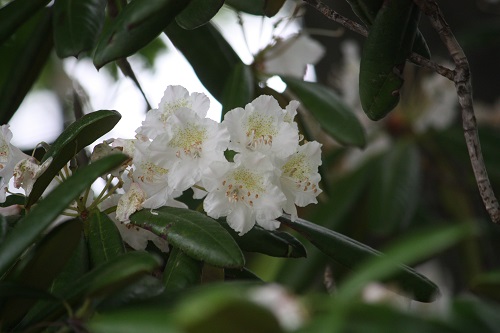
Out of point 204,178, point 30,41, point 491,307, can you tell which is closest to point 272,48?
point 30,41

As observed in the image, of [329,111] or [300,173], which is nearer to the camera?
[300,173]

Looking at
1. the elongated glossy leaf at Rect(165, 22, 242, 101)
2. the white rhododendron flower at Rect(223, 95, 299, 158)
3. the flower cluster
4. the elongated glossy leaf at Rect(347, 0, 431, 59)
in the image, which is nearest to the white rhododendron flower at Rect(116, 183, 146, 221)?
the flower cluster

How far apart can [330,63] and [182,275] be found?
1.91 meters

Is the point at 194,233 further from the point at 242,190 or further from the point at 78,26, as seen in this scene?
the point at 78,26

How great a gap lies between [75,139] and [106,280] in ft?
0.73

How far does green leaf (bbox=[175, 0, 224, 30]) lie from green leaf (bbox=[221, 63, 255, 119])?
223 mm

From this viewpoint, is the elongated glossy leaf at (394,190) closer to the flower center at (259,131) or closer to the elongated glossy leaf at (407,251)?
the flower center at (259,131)

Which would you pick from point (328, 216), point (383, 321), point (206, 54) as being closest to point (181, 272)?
point (383, 321)

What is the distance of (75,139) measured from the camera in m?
0.83

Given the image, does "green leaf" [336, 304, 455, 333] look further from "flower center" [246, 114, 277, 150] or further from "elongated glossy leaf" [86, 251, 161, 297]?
"flower center" [246, 114, 277, 150]

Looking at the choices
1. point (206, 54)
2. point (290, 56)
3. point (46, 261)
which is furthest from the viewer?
point (290, 56)

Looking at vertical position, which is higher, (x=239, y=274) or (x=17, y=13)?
(x=17, y=13)

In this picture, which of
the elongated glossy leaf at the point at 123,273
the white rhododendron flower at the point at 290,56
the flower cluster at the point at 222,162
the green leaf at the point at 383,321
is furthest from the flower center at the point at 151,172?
the white rhododendron flower at the point at 290,56

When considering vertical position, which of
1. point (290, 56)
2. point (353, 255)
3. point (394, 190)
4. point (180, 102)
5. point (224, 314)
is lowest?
point (394, 190)
